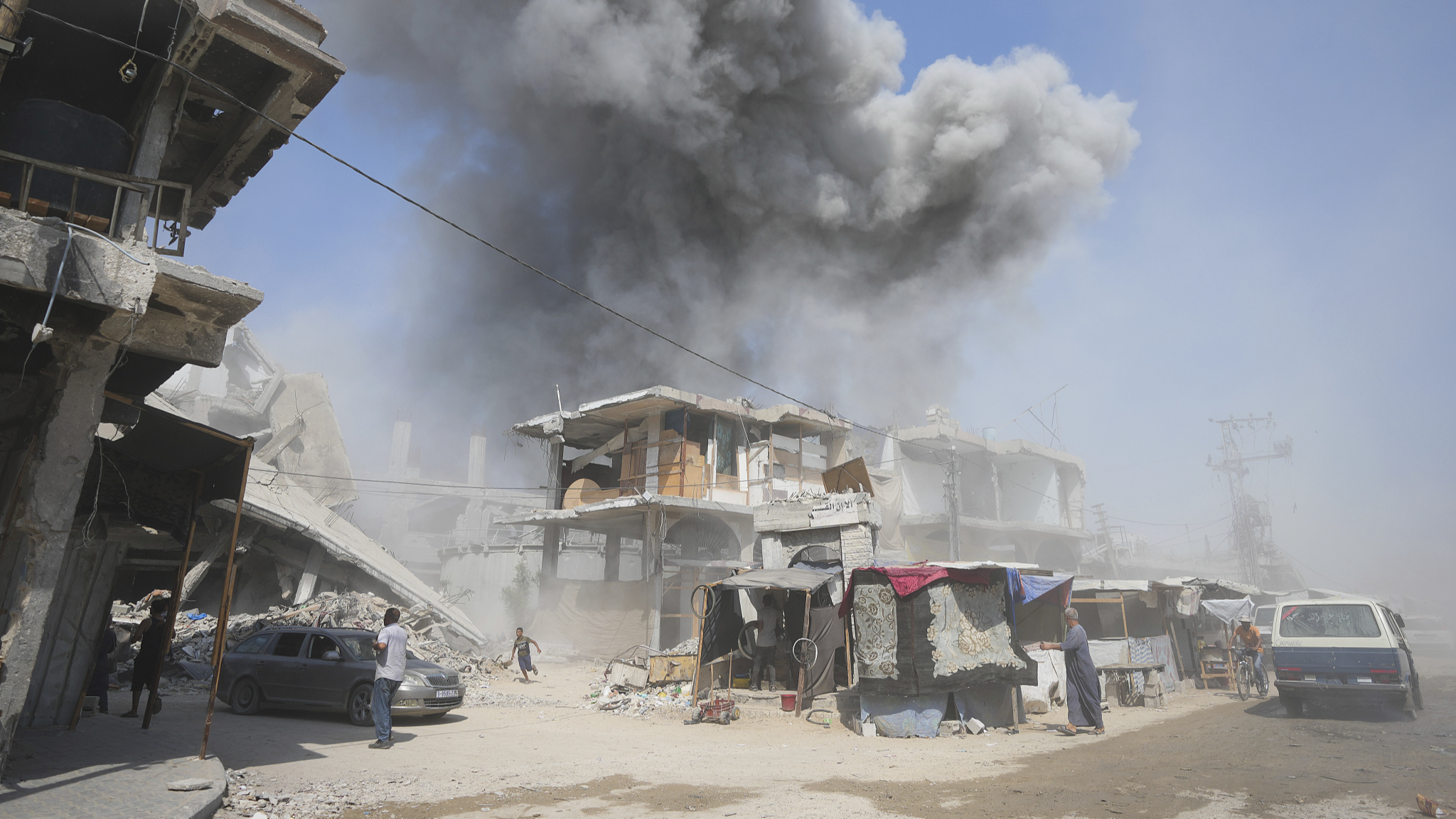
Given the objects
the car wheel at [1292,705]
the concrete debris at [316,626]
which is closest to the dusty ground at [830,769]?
the car wheel at [1292,705]

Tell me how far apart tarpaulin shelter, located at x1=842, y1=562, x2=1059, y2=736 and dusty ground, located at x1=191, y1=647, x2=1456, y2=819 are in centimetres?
56

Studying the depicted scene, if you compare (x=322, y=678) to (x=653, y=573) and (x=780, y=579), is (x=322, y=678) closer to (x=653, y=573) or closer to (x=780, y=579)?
(x=780, y=579)

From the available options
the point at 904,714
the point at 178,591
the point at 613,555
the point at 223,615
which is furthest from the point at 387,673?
the point at 613,555

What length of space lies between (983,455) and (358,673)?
3208 centimetres

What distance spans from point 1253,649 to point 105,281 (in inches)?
744

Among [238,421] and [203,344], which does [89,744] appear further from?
[238,421]

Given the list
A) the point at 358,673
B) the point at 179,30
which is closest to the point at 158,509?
the point at 358,673

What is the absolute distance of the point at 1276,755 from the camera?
759 centimetres

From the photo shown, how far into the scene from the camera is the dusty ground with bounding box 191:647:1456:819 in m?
5.62

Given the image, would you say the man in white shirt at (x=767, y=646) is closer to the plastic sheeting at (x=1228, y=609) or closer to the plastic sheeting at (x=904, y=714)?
the plastic sheeting at (x=904, y=714)

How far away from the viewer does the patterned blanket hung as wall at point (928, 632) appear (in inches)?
387

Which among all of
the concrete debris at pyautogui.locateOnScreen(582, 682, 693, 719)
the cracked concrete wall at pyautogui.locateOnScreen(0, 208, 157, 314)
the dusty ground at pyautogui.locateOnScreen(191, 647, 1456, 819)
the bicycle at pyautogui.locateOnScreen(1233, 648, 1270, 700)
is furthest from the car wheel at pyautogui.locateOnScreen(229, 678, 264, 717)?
the bicycle at pyautogui.locateOnScreen(1233, 648, 1270, 700)

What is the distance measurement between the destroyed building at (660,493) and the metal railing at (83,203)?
15481 mm

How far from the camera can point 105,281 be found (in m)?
5.21
